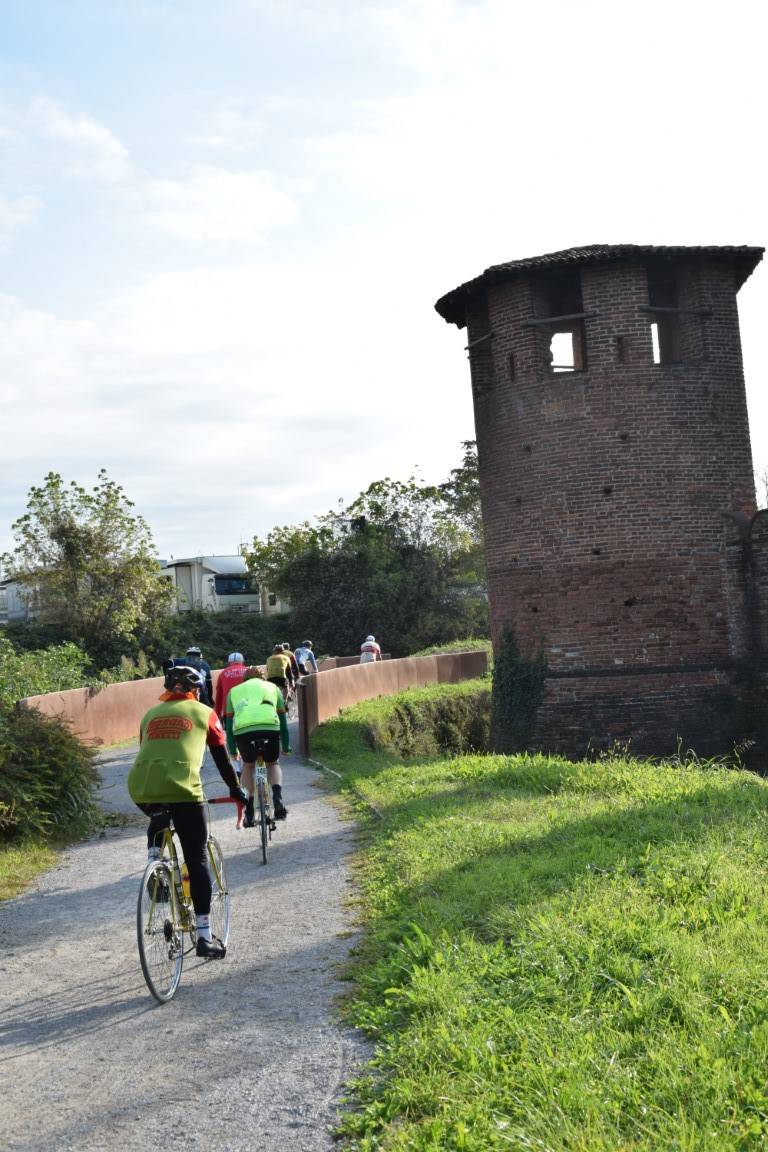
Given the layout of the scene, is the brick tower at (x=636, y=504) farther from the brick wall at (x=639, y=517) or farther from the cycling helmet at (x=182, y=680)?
the cycling helmet at (x=182, y=680)

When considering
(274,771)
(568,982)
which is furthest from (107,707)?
(568,982)

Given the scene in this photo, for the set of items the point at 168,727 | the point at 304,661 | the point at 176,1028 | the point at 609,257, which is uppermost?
the point at 609,257

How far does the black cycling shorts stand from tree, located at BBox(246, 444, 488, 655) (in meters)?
35.1

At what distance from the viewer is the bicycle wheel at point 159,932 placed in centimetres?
573

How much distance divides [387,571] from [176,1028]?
41.2 m

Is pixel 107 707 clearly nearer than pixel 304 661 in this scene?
Yes

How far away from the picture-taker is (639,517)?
1855 cm

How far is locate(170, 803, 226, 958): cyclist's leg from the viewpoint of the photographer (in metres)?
6.35

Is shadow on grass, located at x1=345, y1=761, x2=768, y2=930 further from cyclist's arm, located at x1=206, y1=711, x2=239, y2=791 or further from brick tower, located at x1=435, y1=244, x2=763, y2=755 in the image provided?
brick tower, located at x1=435, y1=244, x2=763, y2=755

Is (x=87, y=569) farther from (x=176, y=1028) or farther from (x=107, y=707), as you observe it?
(x=176, y=1028)

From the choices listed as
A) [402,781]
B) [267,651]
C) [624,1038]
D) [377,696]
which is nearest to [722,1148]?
[624,1038]

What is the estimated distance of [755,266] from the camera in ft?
64.2

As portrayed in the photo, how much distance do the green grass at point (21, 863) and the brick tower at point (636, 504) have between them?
10428 millimetres

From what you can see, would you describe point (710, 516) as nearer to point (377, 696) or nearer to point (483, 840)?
point (377, 696)
